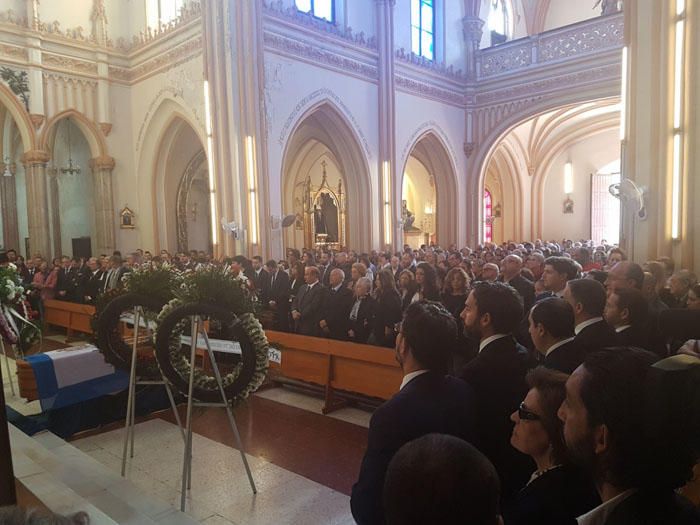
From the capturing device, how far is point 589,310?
299 centimetres

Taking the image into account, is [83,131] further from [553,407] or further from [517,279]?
[553,407]

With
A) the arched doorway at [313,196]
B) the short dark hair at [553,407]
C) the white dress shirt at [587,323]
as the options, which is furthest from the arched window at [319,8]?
the short dark hair at [553,407]

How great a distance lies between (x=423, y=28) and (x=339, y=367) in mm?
14869

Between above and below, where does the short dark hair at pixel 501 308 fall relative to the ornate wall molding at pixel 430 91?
below

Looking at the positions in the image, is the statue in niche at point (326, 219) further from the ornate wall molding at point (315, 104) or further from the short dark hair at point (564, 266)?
the short dark hair at point (564, 266)

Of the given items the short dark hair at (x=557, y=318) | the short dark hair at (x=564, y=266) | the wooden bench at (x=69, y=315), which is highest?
the short dark hair at (x=564, y=266)

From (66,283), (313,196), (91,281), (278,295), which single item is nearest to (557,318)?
(278,295)

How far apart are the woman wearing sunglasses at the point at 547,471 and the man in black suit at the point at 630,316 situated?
5.57 feet

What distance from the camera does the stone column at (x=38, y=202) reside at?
14602 millimetres

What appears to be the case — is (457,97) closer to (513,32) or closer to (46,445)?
(513,32)

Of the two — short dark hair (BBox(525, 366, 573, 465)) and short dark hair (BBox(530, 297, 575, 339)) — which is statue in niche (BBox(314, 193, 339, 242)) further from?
short dark hair (BBox(525, 366, 573, 465))

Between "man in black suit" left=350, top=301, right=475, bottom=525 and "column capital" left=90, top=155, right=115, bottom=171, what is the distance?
51.3 feet

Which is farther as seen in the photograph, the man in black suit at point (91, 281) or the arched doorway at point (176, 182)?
the arched doorway at point (176, 182)

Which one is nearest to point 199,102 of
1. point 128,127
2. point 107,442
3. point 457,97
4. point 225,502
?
point 128,127
